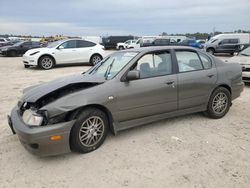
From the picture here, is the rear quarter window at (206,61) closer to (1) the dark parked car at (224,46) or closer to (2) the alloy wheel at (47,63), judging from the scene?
(2) the alloy wheel at (47,63)

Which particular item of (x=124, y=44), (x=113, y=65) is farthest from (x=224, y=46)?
(x=113, y=65)

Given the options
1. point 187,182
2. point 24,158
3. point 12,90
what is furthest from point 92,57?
point 187,182

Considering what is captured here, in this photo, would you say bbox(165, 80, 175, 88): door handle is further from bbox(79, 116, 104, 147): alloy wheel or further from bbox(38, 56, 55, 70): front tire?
bbox(38, 56, 55, 70): front tire

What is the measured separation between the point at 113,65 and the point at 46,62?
9.13 meters

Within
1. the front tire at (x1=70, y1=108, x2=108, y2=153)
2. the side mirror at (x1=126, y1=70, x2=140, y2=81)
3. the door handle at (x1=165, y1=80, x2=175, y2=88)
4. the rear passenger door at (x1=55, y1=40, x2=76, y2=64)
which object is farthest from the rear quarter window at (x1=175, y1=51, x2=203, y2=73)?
the rear passenger door at (x1=55, y1=40, x2=76, y2=64)

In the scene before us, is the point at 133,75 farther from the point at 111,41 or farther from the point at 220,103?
the point at 111,41

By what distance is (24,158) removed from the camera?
3514 mm

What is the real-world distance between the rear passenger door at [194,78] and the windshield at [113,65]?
3.12ft

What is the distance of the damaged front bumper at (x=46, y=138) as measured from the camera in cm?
314

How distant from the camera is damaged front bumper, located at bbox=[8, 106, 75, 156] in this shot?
314cm

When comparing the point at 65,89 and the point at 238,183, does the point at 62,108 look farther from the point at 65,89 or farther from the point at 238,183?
the point at 238,183

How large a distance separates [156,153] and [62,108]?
1.47 metres

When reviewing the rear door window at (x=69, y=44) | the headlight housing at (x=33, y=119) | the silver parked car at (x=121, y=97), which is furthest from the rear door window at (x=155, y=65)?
the rear door window at (x=69, y=44)

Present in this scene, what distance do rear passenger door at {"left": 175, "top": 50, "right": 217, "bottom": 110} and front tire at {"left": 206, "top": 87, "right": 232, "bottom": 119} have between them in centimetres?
17
